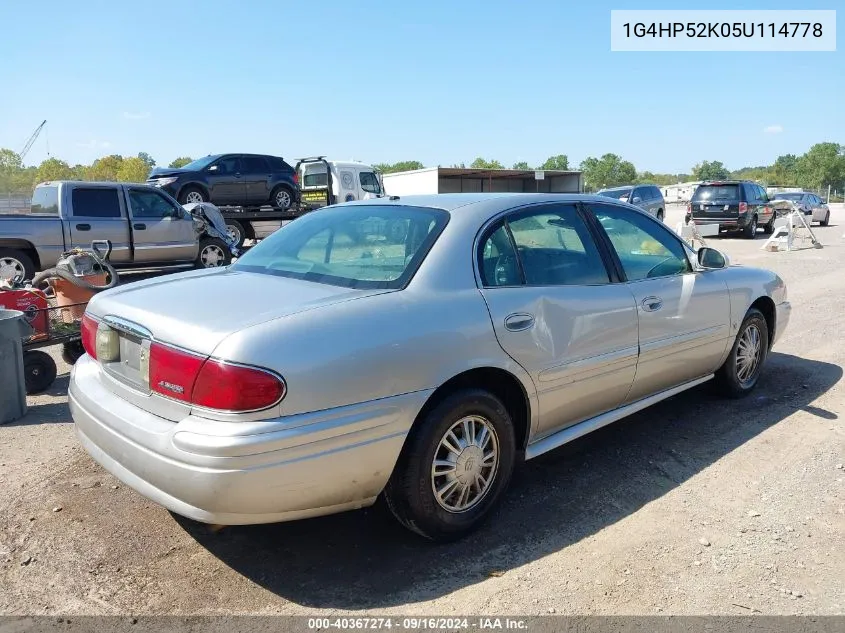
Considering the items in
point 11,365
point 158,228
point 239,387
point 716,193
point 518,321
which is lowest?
point 11,365

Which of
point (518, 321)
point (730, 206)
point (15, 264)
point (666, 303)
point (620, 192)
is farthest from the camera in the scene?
point (620, 192)

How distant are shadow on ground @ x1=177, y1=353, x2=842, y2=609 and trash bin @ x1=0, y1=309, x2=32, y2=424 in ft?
7.53

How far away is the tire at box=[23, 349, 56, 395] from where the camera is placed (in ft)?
17.9

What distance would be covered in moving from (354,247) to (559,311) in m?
1.12

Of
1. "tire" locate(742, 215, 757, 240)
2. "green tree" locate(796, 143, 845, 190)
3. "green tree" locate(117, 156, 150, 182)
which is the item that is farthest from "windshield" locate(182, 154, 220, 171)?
"green tree" locate(796, 143, 845, 190)

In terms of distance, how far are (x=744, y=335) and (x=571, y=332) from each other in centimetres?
223

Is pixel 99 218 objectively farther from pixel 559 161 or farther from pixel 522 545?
pixel 559 161

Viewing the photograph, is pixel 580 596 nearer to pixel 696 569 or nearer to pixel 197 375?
pixel 696 569

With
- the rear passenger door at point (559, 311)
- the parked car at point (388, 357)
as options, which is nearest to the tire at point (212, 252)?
the parked car at point (388, 357)

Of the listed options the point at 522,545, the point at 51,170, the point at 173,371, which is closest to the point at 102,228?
the point at 173,371

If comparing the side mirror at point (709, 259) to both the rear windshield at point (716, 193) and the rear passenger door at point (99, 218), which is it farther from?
the rear windshield at point (716, 193)

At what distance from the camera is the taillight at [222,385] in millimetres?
2447

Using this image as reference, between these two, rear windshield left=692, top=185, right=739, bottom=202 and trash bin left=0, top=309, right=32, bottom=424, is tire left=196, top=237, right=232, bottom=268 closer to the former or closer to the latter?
trash bin left=0, top=309, right=32, bottom=424

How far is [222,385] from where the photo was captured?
8.07 feet
